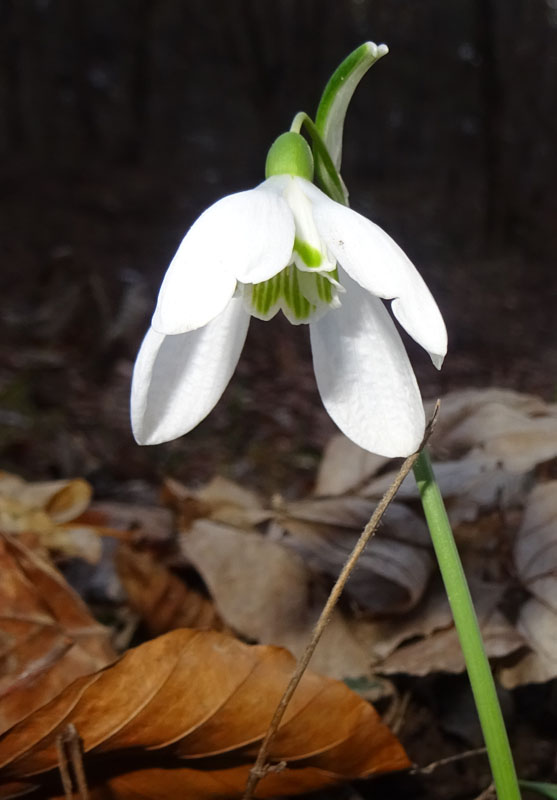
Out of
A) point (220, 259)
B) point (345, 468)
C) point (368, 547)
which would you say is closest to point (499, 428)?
point (345, 468)

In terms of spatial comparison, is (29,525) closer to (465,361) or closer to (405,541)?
(405,541)

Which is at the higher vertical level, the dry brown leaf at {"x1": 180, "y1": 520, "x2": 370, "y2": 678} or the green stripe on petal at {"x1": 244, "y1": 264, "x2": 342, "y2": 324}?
the green stripe on petal at {"x1": 244, "y1": 264, "x2": 342, "y2": 324}

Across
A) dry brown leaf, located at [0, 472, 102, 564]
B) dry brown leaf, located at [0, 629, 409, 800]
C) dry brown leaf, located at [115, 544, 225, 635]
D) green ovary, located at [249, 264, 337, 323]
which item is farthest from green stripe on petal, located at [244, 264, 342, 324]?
dry brown leaf, located at [0, 472, 102, 564]

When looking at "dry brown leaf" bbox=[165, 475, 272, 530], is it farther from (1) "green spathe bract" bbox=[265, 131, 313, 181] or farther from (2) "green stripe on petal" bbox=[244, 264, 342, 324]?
(1) "green spathe bract" bbox=[265, 131, 313, 181]

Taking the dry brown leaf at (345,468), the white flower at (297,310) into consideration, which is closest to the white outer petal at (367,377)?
the white flower at (297,310)

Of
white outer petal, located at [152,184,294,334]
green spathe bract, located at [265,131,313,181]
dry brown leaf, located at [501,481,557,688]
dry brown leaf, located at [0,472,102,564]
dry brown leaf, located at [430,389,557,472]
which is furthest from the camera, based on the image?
dry brown leaf, located at [0,472,102,564]

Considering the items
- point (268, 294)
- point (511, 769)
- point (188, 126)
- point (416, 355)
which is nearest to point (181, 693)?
point (511, 769)

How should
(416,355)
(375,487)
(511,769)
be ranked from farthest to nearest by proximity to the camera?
(416,355) < (375,487) < (511,769)

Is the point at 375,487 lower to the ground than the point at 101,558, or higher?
higher

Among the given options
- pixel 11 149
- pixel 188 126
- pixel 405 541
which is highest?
pixel 188 126
